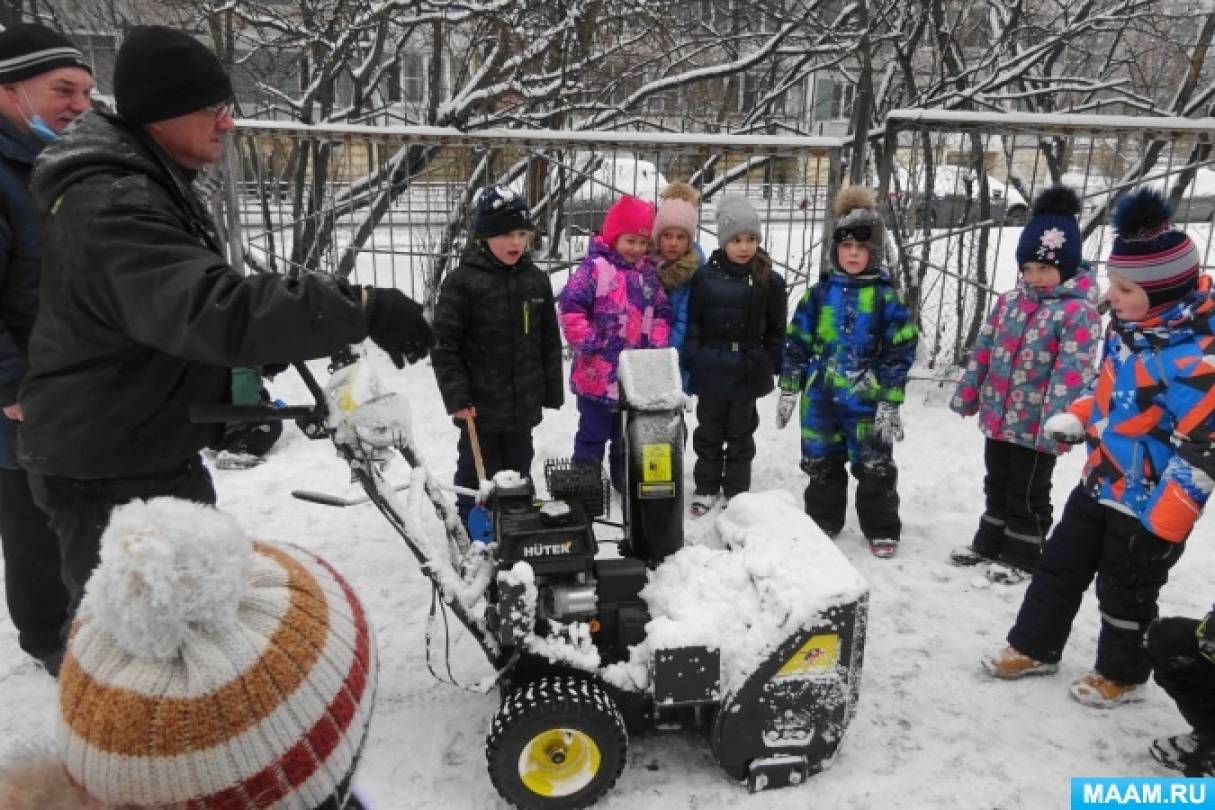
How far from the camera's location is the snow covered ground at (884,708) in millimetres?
2518

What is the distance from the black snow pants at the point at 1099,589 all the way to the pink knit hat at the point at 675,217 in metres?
2.34

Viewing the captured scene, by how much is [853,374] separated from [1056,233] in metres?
1.02

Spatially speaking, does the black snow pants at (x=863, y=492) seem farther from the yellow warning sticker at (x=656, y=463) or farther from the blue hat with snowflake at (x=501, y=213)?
the blue hat with snowflake at (x=501, y=213)

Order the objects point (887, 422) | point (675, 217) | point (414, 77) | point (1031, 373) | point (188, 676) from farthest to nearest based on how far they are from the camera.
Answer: point (414, 77), point (675, 217), point (887, 422), point (1031, 373), point (188, 676)

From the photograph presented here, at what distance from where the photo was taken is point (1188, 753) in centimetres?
256

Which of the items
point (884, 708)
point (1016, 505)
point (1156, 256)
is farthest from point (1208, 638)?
point (1016, 505)

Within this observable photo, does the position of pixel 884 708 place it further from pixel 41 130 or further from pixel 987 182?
pixel 987 182

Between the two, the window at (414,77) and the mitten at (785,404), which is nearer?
the mitten at (785,404)

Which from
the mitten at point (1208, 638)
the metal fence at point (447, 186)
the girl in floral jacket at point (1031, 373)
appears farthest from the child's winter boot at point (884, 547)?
the metal fence at point (447, 186)

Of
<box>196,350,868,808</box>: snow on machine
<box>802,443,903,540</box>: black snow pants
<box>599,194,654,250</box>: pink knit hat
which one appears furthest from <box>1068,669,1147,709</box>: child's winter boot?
<box>599,194,654,250</box>: pink knit hat

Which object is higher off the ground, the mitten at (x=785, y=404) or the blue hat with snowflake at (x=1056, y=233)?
the blue hat with snowflake at (x=1056, y=233)

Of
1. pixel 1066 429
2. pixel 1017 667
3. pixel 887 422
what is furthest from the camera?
pixel 887 422

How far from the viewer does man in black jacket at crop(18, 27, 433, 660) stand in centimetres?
162

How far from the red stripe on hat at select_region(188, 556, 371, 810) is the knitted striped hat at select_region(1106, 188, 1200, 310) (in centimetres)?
252
